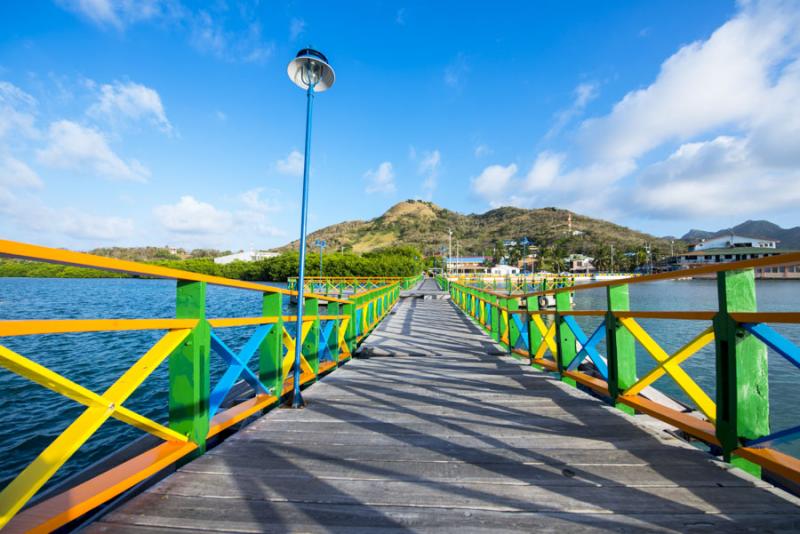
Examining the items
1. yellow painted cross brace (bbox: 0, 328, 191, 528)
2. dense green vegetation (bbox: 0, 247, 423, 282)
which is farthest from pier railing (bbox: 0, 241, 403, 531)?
dense green vegetation (bbox: 0, 247, 423, 282)

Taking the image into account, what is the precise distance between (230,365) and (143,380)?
99 centimetres

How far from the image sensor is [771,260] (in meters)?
1.95

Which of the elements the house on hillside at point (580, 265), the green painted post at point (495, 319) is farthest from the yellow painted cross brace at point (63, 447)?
the house on hillside at point (580, 265)

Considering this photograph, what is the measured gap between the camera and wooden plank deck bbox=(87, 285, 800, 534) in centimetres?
170

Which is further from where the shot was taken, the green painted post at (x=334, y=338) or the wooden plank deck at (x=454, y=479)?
the green painted post at (x=334, y=338)

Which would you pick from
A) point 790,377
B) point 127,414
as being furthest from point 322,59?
point 790,377

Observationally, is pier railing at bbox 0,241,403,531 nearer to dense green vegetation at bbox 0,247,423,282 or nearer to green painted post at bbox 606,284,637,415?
green painted post at bbox 606,284,637,415

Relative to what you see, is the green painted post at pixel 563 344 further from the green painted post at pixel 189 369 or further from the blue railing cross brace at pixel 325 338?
the green painted post at pixel 189 369

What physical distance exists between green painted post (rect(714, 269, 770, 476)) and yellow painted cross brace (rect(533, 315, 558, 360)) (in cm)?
235

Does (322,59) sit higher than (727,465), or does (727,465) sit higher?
(322,59)

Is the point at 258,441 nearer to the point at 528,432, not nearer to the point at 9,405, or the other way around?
the point at 528,432

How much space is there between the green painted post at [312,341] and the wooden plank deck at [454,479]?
1209 mm

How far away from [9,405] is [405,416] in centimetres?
917

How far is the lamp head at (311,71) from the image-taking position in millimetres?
3755
